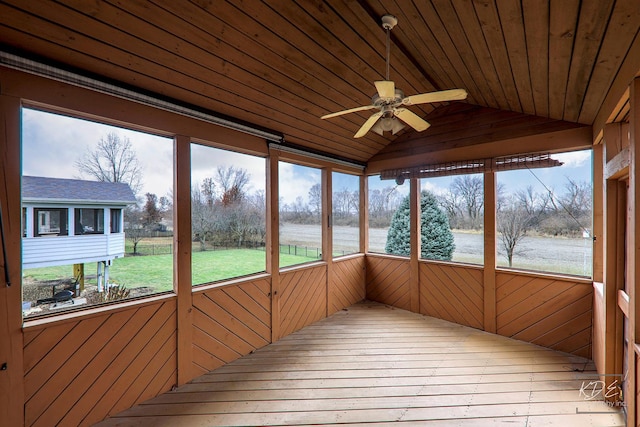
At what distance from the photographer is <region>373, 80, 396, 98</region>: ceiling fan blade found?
1672 mm

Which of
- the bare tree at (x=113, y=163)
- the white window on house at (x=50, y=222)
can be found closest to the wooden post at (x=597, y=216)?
the bare tree at (x=113, y=163)

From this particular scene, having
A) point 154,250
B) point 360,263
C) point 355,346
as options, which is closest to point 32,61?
point 154,250

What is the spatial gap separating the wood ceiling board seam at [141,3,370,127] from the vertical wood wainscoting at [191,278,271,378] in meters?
2.07

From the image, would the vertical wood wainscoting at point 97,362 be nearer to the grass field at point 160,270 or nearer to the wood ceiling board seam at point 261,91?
the grass field at point 160,270

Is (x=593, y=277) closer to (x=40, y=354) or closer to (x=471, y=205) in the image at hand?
(x=471, y=205)

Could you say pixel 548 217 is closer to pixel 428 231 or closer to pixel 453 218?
pixel 453 218

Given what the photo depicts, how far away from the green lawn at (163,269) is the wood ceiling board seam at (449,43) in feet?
8.82

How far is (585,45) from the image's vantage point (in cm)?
170

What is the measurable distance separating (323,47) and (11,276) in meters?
2.63

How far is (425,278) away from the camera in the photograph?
13.6ft

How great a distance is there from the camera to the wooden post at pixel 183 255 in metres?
2.47

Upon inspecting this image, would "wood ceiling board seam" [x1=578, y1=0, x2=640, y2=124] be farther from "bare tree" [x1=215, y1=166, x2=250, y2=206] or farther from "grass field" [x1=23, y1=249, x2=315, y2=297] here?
"grass field" [x1=23, y1=249, x2=315, y2=297]

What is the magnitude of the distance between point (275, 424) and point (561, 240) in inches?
136

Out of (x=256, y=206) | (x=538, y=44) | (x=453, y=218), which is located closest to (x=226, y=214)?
(x=256, y=206)
